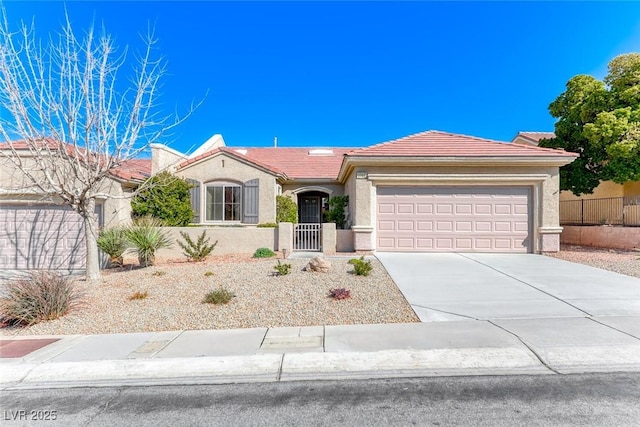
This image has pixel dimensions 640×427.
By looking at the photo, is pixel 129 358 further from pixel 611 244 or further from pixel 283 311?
pixel 611 244

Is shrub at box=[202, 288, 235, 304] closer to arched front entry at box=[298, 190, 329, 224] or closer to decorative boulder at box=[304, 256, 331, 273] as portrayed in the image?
decorative boulder at box=[304, 256, 331, 273]

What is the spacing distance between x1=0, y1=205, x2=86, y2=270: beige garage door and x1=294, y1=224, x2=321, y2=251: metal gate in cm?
749

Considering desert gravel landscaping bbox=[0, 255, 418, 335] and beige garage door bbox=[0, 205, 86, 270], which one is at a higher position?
beige garage door bbox=[0, 205, 86, 270]

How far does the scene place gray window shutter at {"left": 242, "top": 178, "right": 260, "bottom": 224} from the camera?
49.4 ft

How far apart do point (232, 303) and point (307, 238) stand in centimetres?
650

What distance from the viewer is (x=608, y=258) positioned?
10797 mm

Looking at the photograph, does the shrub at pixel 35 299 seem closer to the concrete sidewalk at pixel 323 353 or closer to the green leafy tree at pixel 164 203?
the concrete sidewalk at pixel 323 353

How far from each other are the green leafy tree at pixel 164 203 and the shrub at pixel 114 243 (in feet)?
9.56

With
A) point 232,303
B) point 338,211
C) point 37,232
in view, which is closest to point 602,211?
A: point 338,211

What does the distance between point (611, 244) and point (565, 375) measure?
43.3 feet

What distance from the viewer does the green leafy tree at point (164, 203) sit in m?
13.1

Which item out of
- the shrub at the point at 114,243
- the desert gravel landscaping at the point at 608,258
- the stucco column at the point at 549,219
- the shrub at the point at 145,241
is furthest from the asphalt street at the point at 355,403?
the stucco column at the point at 549,219

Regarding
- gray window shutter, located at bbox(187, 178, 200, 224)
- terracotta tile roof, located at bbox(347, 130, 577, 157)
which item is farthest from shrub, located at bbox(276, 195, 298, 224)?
terracotta tile roof, located at bbox(347, 130, 577, 157)

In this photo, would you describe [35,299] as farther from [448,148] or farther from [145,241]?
[448,148]
